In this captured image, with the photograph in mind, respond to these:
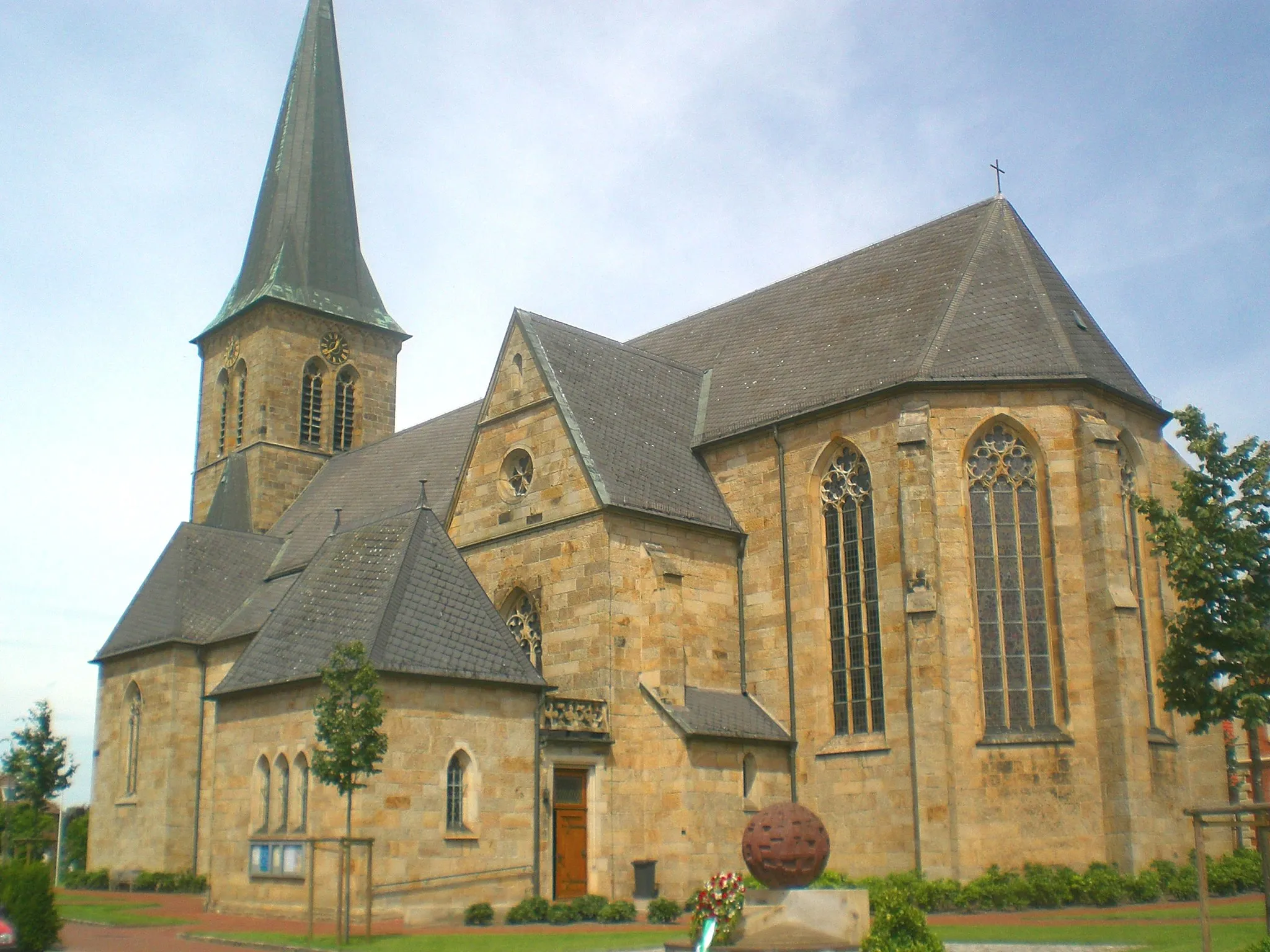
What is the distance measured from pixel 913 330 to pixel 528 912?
1445 cm

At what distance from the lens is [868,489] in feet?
91.1

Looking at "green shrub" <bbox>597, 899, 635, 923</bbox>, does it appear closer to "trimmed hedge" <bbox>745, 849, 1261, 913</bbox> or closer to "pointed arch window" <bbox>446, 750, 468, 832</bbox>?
"trimmed hedge" <bbox>745, 849, 1261, 913</bbox>

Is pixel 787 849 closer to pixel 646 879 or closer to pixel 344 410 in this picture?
pixel 646 879

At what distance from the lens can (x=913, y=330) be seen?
29000 millimetres

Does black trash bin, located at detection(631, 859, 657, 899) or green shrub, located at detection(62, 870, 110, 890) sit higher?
black trash bin, located at detection(631, 859, 657, 899)

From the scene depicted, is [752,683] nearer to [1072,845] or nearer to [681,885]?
[681,885]

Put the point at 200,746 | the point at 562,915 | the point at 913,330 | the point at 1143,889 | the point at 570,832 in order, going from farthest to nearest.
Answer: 1. the point at 200,746
2. the point at 913,330
3. the point at 570,832
4. the point at 562,915
5. the point at 1143,889

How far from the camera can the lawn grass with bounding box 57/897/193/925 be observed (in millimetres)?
25141

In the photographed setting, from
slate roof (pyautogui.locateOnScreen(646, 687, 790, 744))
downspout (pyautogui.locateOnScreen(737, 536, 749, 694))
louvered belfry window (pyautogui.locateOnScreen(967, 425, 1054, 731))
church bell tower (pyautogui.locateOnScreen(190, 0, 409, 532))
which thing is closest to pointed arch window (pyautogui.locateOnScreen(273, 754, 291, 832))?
slate roof (pyautogui.locateOnScreen(646, 687, 790, 744))

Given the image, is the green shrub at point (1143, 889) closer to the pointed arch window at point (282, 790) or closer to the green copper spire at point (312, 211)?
the pointed arch window at point (282, 790)

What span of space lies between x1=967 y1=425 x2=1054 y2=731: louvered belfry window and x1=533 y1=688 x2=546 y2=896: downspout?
27.7ft

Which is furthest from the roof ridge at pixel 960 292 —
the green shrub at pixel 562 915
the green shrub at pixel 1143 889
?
the green shrub at pixel 562 915

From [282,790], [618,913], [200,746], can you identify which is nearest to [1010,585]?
[618,913]

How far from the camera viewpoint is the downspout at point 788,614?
27766 mm
